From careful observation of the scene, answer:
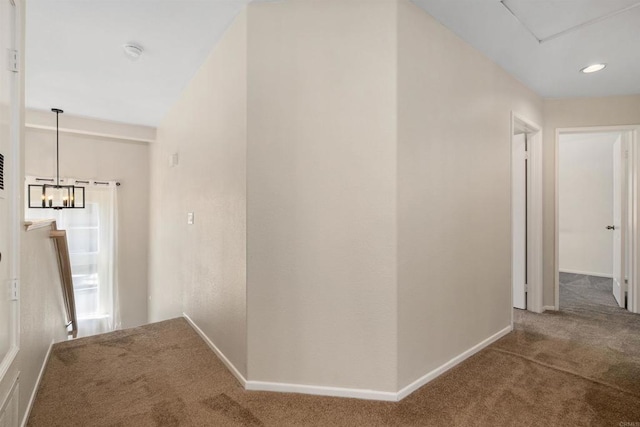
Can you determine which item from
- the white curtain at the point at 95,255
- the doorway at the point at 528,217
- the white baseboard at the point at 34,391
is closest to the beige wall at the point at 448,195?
the doorway at the point at 528,217

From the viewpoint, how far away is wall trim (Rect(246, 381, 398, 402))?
1.95 meters

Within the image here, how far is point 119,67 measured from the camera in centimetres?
309

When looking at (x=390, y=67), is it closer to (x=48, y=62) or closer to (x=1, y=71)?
(x=1, y=71)

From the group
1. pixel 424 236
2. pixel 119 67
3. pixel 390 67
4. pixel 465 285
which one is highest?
pixel 119 67

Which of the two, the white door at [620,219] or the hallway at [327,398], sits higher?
the white door at [620,219]

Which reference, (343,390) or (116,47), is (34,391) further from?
(116,47)

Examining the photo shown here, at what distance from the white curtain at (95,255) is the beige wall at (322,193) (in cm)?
429

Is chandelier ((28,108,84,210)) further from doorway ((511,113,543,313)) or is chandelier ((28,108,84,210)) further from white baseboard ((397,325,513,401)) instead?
doorway ((511,113,543,313))

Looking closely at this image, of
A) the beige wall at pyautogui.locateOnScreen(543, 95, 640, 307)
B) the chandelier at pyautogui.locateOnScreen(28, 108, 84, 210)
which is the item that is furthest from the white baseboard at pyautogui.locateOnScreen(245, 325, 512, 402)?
the chandelier at pyautogui.locateOnScreen(28, 108, 84, 210)

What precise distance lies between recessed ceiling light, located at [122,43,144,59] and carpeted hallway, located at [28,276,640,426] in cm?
254

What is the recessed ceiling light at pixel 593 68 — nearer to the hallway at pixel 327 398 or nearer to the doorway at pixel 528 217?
the doorway at pixel 528 217

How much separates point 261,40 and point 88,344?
9.46 feet

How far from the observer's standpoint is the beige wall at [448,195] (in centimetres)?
203

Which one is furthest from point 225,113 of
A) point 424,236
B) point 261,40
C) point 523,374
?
point 523,374
